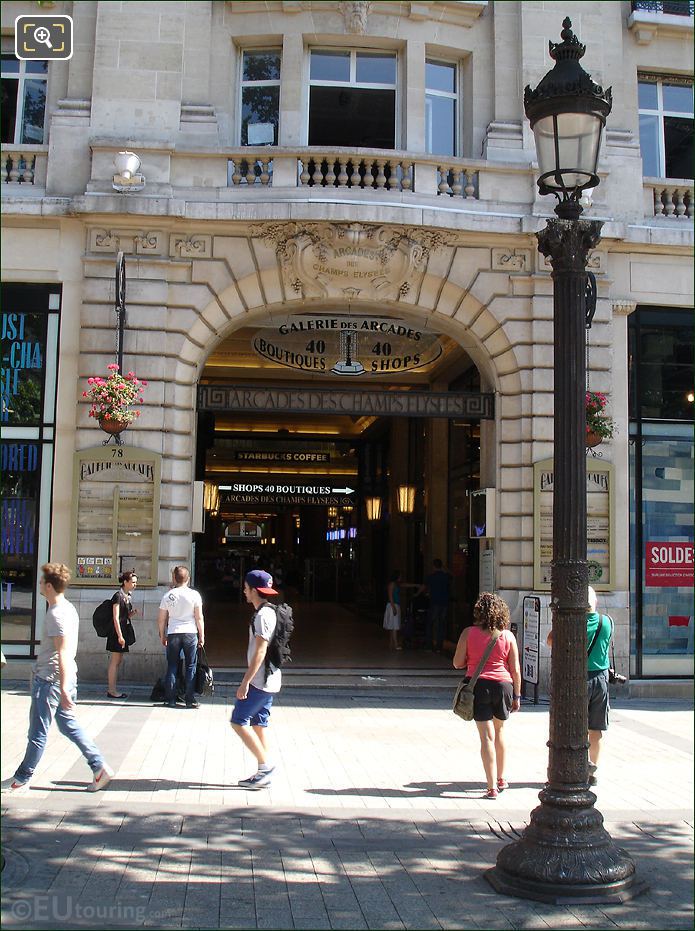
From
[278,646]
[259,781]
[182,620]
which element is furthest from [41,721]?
[182,620]

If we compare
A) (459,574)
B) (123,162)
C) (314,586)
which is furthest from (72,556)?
(314,586)

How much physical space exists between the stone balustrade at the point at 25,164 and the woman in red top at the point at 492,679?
1020cm

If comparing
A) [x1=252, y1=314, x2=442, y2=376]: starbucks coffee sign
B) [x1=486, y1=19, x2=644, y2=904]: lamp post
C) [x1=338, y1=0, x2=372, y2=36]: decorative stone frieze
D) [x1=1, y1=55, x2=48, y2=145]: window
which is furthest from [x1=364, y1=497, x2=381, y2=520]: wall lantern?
[x1=486, y1=19, x2=644, y2=904]: lamp post

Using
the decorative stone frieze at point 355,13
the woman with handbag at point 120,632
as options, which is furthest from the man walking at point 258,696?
the decorative stone frieze at point 355,13

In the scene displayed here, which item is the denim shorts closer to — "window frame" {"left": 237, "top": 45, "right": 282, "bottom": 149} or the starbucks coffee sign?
the starbucks coffee sign

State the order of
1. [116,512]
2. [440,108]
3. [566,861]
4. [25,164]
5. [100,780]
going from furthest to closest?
[440,108]
[25,164]
[116,512]
[100,780]
[566,861]

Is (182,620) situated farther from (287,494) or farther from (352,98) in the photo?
(287,494)

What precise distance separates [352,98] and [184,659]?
9480 mm

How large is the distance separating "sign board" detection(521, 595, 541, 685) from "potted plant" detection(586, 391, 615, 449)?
2.50 metres

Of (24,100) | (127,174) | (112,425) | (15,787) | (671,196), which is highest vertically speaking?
(24,100)

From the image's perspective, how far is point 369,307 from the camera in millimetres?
15445

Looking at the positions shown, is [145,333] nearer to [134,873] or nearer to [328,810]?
[328,810]

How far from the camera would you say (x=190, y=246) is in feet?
47.1

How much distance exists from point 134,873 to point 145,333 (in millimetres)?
9520
